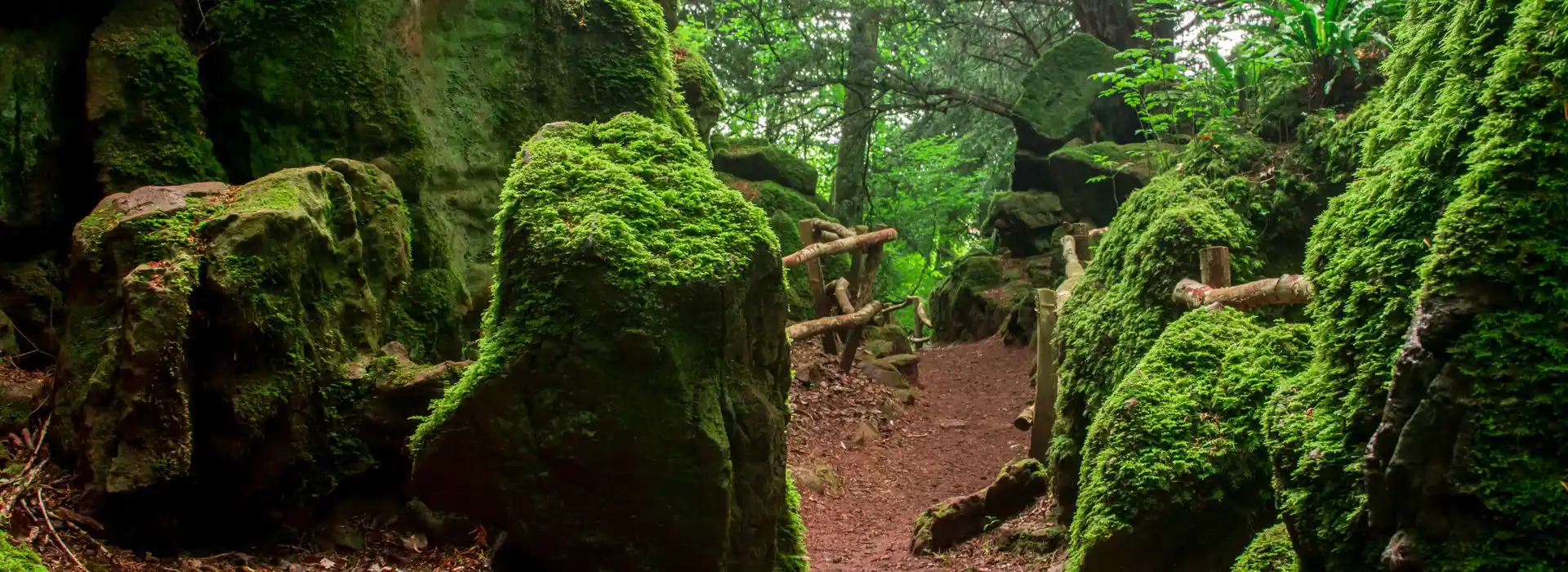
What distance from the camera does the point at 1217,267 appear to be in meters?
5.67

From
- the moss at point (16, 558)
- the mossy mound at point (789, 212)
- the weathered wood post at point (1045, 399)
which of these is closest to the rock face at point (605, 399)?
the moss at point (16, 558)

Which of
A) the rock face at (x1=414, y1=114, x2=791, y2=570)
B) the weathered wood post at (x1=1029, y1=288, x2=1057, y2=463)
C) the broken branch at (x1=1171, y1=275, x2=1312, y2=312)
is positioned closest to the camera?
the rock face at (x1=414, y1=114, x2=791, y2=570)

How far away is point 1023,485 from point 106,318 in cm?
619

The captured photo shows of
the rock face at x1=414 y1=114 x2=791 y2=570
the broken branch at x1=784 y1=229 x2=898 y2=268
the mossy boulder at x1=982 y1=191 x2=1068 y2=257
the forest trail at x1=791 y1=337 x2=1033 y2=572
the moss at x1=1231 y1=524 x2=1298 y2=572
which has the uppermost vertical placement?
the mossy boulder at x1=982 y1=191 x2=1068 y2=257

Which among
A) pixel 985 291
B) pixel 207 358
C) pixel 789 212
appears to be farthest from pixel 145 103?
pixel 985 291

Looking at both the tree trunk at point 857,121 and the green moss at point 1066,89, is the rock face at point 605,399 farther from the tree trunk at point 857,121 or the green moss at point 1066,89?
the green moss at point 1066,89

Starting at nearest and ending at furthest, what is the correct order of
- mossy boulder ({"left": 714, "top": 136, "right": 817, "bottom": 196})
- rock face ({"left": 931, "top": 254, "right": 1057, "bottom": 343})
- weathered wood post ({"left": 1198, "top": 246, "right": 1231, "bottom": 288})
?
weathered wood post ({"left": 1198, "top": 246, "right": 1231, "bottom": 288}) < rock face ({"left": 931, "top": 254, "right": 1057, "bottom": 343}) < mossy boulder ({"left": 714, "top": 136, "right": 817, "bottom": 196})

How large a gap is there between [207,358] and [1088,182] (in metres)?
15.1

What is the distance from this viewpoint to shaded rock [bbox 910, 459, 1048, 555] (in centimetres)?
721

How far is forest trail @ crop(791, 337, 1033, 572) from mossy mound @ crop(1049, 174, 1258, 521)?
1197mm

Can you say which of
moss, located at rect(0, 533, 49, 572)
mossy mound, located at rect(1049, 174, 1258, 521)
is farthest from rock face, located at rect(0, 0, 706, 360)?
mossy mound, located at rect(1049, 174, 1258, 521)

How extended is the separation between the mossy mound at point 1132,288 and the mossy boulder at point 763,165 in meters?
10.7

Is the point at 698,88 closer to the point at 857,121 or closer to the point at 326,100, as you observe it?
the point at 326,100

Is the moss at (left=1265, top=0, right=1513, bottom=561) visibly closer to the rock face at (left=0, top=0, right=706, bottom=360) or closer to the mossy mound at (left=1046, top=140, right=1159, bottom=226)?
the rock face at (left=0, top=0, right=706, bottom=360)
